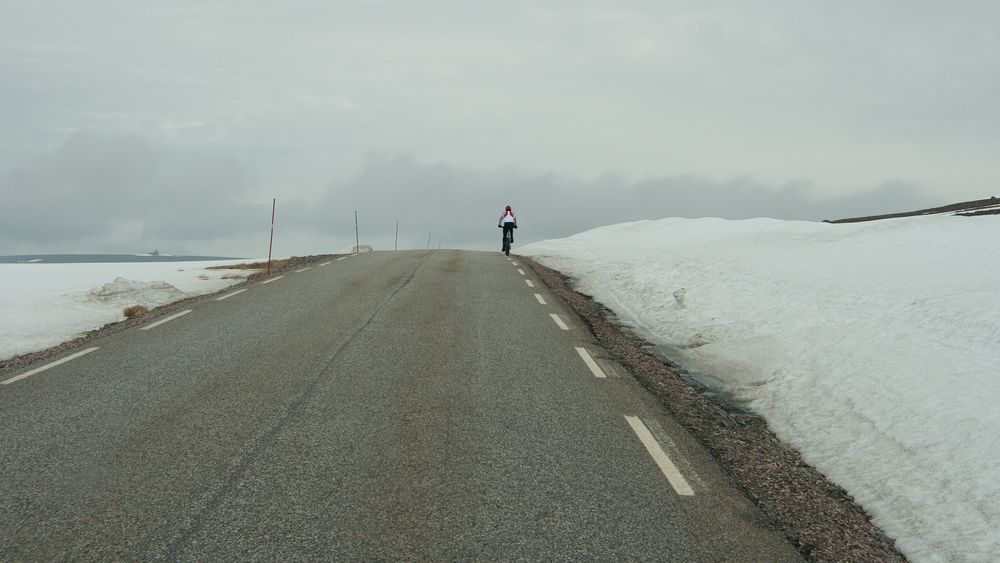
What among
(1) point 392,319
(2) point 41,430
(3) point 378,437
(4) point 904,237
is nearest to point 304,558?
(3) point 378,437

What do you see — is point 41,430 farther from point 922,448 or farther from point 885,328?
point 885,328

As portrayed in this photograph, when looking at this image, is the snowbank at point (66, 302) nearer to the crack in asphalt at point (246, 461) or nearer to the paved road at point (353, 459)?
the paved road at point (353, 459)

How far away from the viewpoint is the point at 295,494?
4.08 metres

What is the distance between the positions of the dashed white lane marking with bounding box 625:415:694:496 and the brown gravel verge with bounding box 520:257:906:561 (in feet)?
1.45

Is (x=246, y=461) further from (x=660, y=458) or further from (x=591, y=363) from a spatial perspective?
(x=591, y=363)

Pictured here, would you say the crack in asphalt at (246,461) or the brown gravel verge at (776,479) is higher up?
the crack in asphalt at (246,461)

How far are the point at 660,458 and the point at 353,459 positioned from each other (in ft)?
7.63

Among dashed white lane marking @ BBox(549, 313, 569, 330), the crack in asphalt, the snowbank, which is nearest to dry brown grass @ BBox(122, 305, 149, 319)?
the snowbank

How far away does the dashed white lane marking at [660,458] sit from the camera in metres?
4.45

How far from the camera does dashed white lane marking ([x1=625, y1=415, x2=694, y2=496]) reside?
4.45 m

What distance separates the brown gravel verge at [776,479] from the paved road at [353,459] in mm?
208

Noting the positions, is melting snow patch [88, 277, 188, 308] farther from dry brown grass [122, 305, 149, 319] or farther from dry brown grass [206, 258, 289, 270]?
dry brown grass [206, 258, 289, 270]

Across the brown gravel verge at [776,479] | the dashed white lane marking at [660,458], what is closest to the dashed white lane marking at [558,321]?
the brown gravel verge at [776,479]

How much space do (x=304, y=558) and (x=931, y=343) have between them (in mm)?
6960
